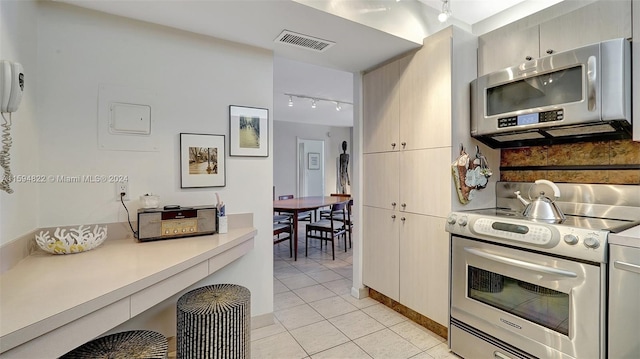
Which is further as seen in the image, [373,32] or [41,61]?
[373,32]

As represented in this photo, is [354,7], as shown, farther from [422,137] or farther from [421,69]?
[422,137]

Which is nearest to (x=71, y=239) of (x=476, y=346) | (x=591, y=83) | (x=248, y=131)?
(x=248, y=131)

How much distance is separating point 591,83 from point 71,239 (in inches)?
116

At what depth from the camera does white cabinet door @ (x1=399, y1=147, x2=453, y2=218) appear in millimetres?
2153

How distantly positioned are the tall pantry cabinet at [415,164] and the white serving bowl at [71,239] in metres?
2.13

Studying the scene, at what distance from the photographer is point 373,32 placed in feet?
7.04

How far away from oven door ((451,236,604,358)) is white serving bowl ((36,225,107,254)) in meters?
2.23

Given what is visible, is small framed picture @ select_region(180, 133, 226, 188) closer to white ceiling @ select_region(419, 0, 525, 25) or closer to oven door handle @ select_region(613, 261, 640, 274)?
white ceiling @ select_region(419, 0, 525, 25)

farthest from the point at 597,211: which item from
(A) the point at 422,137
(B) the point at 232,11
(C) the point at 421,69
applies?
(B) the point at 232,11

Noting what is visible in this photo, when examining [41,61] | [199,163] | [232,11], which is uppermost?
[232,11]

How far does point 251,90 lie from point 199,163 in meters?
0.71

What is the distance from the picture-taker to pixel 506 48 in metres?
2.09

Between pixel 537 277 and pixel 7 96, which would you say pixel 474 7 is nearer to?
pixel 537 277

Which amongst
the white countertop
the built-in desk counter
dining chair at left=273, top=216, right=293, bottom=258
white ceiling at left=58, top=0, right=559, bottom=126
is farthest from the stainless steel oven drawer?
dining chair at left=273, top=216, right=293, bottom=258
